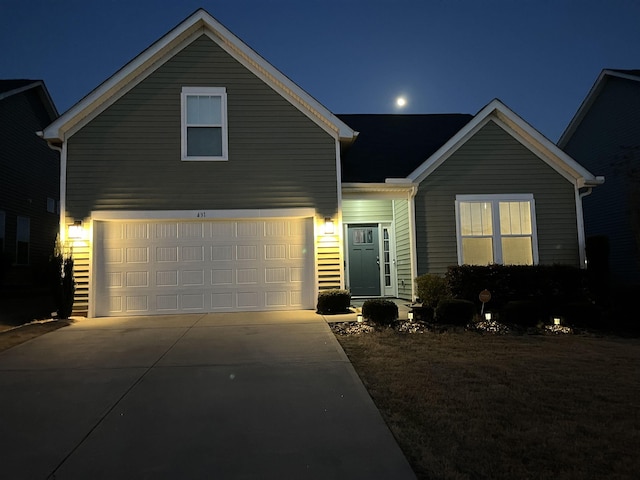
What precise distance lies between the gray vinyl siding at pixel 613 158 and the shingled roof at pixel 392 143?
17.6 ft

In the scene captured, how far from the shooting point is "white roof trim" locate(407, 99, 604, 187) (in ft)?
35.6

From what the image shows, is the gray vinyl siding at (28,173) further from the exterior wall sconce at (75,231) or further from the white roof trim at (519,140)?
the white roof trim at (519,140)

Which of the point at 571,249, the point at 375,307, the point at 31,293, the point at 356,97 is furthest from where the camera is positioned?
the point at 356,97

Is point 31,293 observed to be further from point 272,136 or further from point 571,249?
point 571,249

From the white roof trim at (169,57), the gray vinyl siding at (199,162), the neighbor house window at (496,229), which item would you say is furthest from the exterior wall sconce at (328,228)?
the neighbor house window at (496,229)

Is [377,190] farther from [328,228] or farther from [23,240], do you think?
[23,240]

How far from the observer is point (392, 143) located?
13.1m

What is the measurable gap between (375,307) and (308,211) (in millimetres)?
2853

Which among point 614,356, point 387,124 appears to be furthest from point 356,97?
point 614,356

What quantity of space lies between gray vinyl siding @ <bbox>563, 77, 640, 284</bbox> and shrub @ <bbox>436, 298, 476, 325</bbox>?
8.69 metres

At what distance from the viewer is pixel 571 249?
11094 millimetres

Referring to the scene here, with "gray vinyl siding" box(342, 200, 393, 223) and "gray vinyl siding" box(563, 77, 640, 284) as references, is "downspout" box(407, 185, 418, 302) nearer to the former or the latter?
"gray vinyl siding" box(342, 200, 393, 223)

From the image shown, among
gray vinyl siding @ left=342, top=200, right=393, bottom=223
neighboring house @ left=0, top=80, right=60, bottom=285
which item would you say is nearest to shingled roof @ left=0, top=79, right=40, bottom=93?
neighboring house @ left=0, top=80, right=60, bottom=285

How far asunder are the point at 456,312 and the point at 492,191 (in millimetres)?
3897
